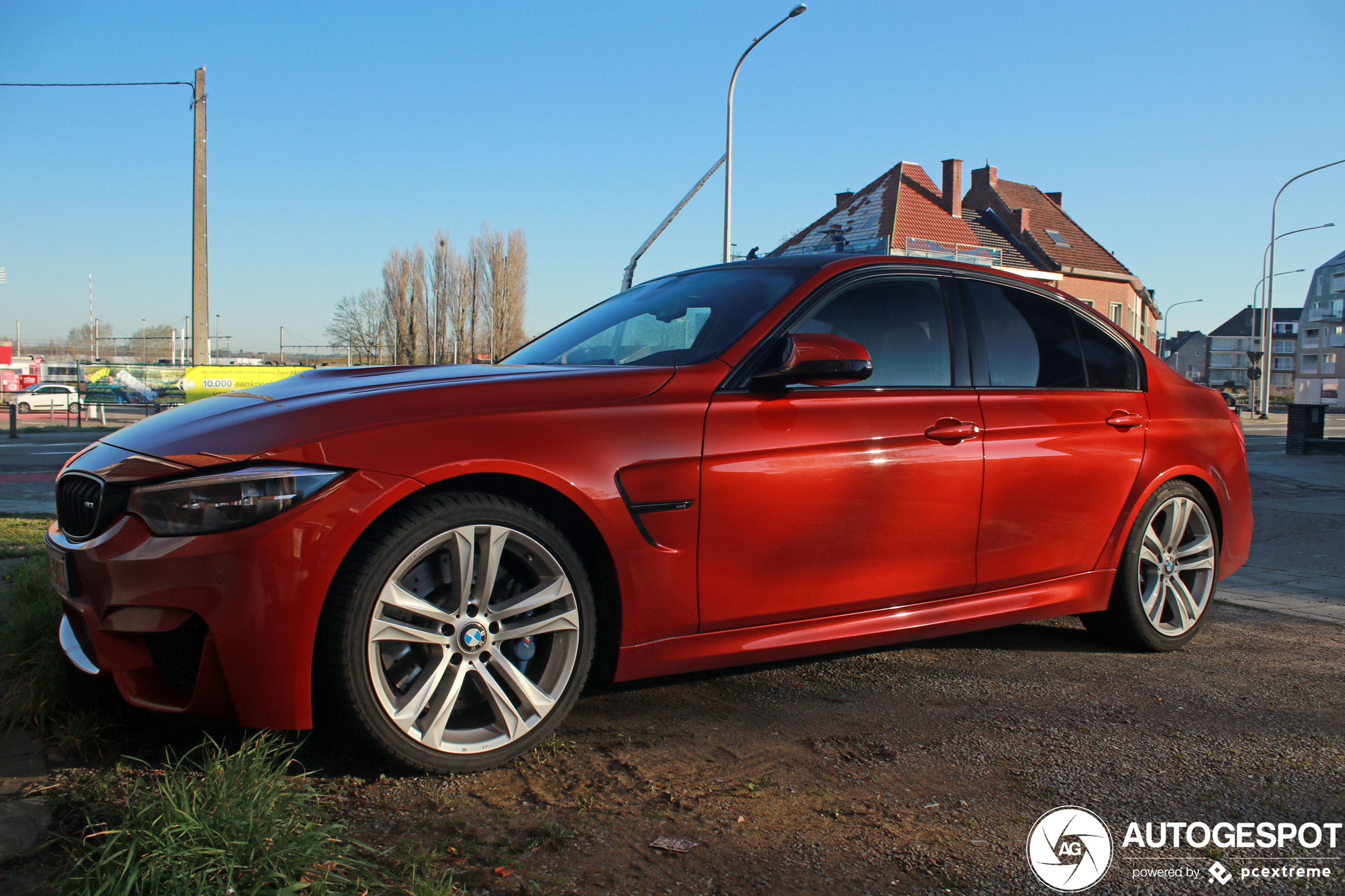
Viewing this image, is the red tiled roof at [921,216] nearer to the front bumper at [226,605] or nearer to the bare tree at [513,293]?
the bare tree at [513,293]

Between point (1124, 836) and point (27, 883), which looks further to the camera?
point (1124, 836)

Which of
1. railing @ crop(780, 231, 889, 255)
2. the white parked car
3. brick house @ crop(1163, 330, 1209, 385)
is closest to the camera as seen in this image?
the white parked car

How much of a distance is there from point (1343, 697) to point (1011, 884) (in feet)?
7.42

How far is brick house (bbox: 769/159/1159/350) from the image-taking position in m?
41.2

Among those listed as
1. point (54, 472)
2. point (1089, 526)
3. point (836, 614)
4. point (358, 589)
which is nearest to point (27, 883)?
point (358, 589)

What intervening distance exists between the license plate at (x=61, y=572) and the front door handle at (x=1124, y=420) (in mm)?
3612

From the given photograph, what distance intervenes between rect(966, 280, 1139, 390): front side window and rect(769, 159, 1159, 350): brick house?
30935 mm

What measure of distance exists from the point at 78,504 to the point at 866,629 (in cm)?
239

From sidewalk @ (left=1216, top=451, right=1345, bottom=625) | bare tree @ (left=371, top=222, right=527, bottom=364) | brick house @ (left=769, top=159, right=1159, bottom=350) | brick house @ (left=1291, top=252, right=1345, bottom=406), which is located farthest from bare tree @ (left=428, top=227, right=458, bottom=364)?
brick house @ (left=1291, top=252, right=1345, bottom=406)

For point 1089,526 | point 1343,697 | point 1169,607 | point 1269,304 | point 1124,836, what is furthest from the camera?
point 1269,304

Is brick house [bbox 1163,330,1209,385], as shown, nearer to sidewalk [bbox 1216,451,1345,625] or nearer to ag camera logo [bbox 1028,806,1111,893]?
sidewalk [bbox 1216,451,1345,625]

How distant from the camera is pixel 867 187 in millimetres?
47219

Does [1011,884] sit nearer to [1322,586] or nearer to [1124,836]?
[1124,836]

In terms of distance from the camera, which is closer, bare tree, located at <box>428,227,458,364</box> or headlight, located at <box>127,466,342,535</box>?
headlight, located at <box>127,466,342,535</box>
